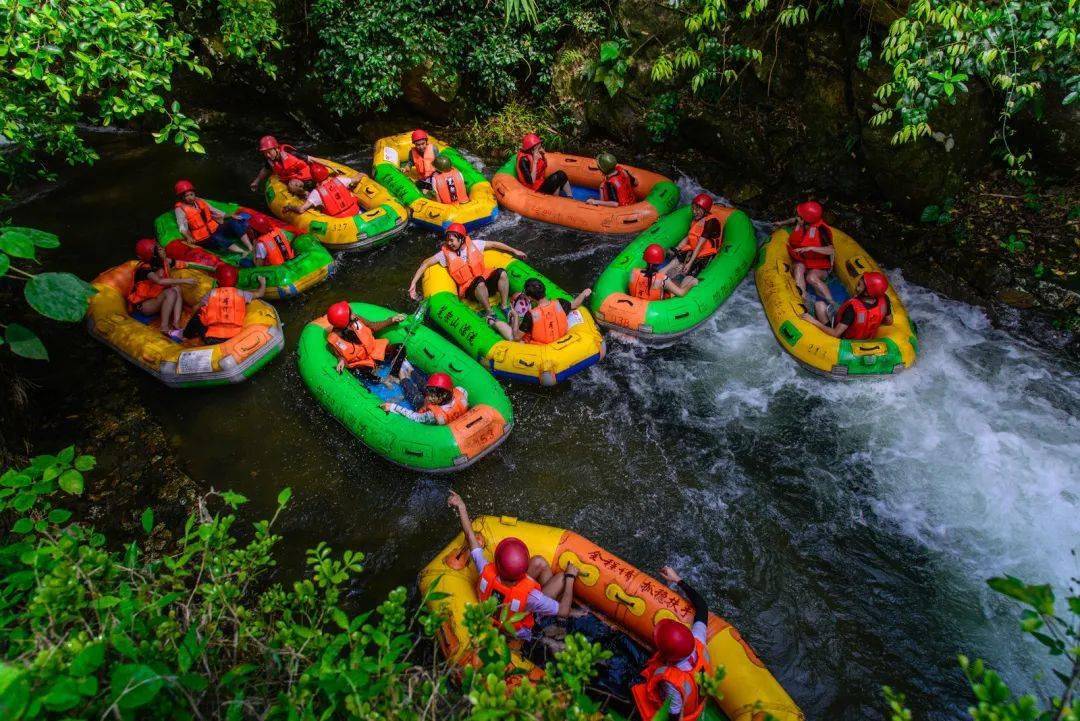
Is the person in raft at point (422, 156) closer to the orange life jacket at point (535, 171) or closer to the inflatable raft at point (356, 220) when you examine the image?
the inflatable raft at point (356, 220)

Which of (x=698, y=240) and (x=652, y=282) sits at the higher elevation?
(x=698, y=240)

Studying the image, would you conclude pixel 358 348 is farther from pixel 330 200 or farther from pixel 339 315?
pixel 330 200

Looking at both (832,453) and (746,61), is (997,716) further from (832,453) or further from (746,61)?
(746,61)

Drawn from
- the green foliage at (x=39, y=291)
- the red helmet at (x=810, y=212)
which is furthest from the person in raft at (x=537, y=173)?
the green foliage at (x=39, y=291)

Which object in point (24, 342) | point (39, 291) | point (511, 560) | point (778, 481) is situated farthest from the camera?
point (778, 481)

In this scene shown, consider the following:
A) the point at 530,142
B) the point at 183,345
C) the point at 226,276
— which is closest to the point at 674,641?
the point at 183,345

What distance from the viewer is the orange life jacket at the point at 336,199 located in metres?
8.16

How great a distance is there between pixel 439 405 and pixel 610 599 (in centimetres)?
232

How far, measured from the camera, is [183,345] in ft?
21.6

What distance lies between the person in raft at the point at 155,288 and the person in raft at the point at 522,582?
4.66 m

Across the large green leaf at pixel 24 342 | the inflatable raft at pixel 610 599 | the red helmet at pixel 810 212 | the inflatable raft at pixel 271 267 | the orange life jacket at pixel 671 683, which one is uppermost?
the large green leaf at pixel 24 342

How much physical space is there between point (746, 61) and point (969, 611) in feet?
22.5

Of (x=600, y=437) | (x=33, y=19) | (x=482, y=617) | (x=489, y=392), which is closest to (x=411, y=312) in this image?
(x=489, y=392)

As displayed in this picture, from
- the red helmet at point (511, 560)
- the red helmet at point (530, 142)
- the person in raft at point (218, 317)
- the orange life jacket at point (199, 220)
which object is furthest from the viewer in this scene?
the red helmet at point (530, 142)
